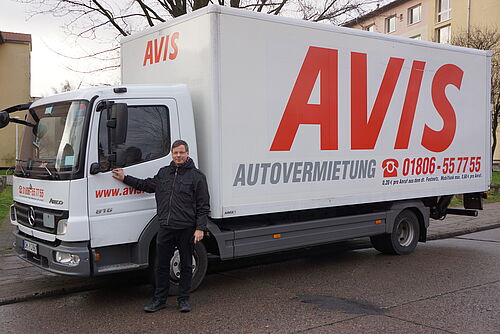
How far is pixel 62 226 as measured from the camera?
19.2 ft

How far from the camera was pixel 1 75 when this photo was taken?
31.6m

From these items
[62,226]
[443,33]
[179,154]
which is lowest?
[62,226]

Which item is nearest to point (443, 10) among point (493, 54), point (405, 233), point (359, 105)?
point (493, 54)

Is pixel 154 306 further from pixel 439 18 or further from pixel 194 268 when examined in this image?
pixel 439 18

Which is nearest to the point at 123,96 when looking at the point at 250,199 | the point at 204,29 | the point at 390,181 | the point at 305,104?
the point at 204,29

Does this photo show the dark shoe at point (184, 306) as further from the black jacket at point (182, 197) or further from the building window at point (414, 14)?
the building window at point (414, 14)

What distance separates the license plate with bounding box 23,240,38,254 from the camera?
6.24 metres

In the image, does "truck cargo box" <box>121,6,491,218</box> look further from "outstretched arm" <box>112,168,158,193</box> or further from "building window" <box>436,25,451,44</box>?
"building window" <box>436,25,451,44</box>

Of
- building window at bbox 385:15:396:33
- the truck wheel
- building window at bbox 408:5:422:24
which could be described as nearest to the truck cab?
the truck wheel

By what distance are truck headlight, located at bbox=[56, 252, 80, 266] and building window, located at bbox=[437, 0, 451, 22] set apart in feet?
131

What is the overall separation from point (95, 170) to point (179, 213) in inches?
39.7

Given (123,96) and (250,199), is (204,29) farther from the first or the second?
(250,199)

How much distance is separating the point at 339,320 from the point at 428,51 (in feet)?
16.7

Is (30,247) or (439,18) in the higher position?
(439,18)
